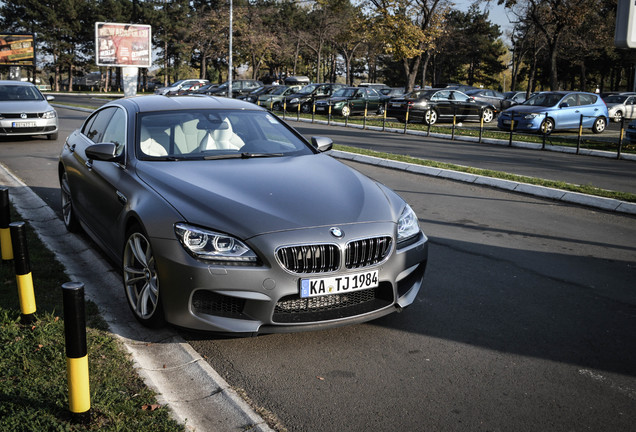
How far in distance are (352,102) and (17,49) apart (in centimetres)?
4634

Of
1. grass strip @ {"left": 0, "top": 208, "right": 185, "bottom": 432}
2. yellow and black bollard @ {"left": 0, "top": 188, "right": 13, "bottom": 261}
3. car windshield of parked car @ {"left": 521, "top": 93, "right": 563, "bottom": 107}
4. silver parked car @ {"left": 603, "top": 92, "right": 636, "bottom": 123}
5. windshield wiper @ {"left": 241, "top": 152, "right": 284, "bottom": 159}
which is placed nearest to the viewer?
grass strip @ {"left": 0, "top": 208, "right": 185, "bottom": 432}

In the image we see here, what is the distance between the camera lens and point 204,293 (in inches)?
150

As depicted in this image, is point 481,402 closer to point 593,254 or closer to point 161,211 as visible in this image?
point 161,211

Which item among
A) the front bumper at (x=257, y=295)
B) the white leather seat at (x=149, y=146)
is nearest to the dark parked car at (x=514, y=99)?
the white leather seat at (x=149, y=146)

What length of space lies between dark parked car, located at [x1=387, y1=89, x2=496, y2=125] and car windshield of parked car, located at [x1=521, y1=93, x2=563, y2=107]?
314 centimetres

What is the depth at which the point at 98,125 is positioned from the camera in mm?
6355

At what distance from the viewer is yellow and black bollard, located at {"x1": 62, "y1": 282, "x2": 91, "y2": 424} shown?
279cm

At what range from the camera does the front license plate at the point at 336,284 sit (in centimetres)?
379

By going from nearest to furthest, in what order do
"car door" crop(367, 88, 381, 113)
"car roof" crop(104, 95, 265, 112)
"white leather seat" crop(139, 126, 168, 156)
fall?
"white leather seat" crop(139, 126, 168, 156)
"car roof" crop(104, 95, 265, 112)
"car door" crop(367, 88, 381, 113)

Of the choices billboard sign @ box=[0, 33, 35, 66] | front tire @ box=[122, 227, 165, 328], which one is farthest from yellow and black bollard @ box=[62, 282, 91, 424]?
billboard sign @ box=[0, 33, 35, 66]

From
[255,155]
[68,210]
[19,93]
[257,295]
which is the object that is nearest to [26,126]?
[19,93]

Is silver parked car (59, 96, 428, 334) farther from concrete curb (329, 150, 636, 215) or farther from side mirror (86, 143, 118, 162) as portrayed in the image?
concrete curb (329, 150, 636, 215)

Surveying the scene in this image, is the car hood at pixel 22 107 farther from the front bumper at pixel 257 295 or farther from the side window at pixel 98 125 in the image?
the front bumper at pixel 257 295

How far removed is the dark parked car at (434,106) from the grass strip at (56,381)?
2200 centimetres
